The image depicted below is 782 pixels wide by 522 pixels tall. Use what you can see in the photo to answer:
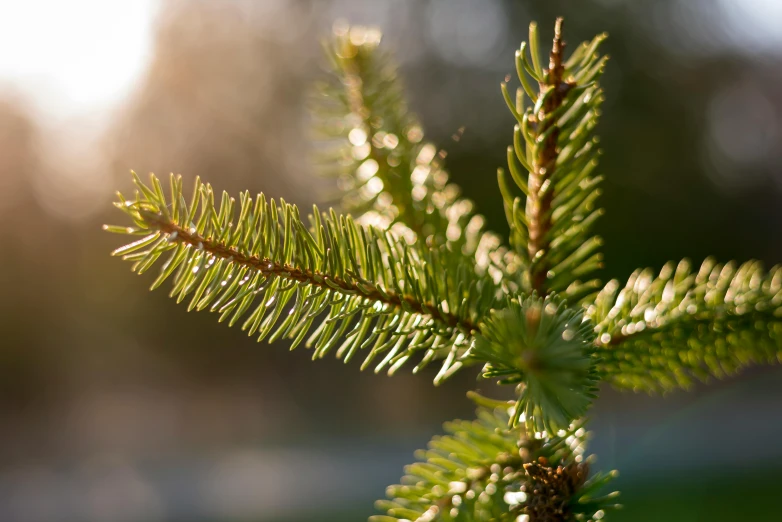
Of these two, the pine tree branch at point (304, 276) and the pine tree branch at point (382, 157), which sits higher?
the pine tree branch at point (382, 157)

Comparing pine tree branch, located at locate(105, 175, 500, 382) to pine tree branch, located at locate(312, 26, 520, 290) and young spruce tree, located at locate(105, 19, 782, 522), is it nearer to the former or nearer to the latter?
young spruce tree, located at locate(105, 19, 782, 522)

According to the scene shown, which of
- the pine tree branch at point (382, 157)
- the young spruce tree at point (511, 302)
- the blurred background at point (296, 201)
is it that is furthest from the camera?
the blurred background at point (296, 201)

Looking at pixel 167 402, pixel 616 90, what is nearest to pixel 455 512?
pixel 616 90

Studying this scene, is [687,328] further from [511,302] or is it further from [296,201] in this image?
[296,201]

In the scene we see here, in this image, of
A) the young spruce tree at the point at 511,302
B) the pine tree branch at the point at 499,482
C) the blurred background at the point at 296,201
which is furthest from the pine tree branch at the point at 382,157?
the blurred background at the point at 296,201

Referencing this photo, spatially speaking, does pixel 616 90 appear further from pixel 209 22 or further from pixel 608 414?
pixel 209 22

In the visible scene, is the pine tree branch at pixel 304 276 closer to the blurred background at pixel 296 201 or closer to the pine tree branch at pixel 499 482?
the pine tree branch at pixel 499 482
